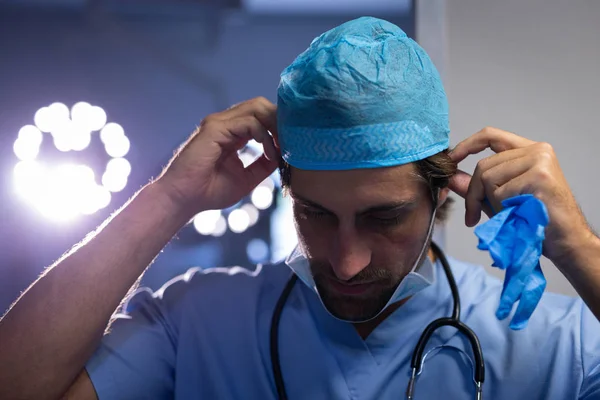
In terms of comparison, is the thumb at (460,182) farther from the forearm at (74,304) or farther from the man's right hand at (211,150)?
the forearm at (74,304)

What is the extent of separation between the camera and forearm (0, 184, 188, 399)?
119cm

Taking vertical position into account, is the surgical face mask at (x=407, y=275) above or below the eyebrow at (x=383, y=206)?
below

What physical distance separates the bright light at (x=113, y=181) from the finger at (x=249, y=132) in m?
0.58

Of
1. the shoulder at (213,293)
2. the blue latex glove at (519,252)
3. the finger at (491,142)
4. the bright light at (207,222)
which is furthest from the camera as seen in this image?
the bright light at (207,222)

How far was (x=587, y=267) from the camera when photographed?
104cm

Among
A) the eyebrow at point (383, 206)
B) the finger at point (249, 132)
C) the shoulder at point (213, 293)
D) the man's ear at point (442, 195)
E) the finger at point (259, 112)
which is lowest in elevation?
the shoulder at point (213, 293)

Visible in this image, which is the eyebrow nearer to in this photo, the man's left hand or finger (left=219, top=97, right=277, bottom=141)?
the man's left hand

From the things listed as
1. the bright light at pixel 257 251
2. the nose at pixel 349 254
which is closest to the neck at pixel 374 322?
the nose at pixel 349 254

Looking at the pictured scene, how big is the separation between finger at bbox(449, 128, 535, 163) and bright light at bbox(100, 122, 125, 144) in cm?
102

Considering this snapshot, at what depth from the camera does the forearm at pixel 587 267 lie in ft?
3.42

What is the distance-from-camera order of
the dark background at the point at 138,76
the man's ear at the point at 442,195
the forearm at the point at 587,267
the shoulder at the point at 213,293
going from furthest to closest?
the dark background at the point at 138,76
the shoulder at the point at 213,293
the man's ear at the point at 442,195
the forearm at the point at 587,267

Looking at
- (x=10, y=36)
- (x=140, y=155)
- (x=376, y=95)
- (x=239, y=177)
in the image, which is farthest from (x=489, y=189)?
(x=10, y=36)

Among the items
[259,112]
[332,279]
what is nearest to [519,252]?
[332,279]

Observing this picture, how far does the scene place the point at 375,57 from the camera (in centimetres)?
112
